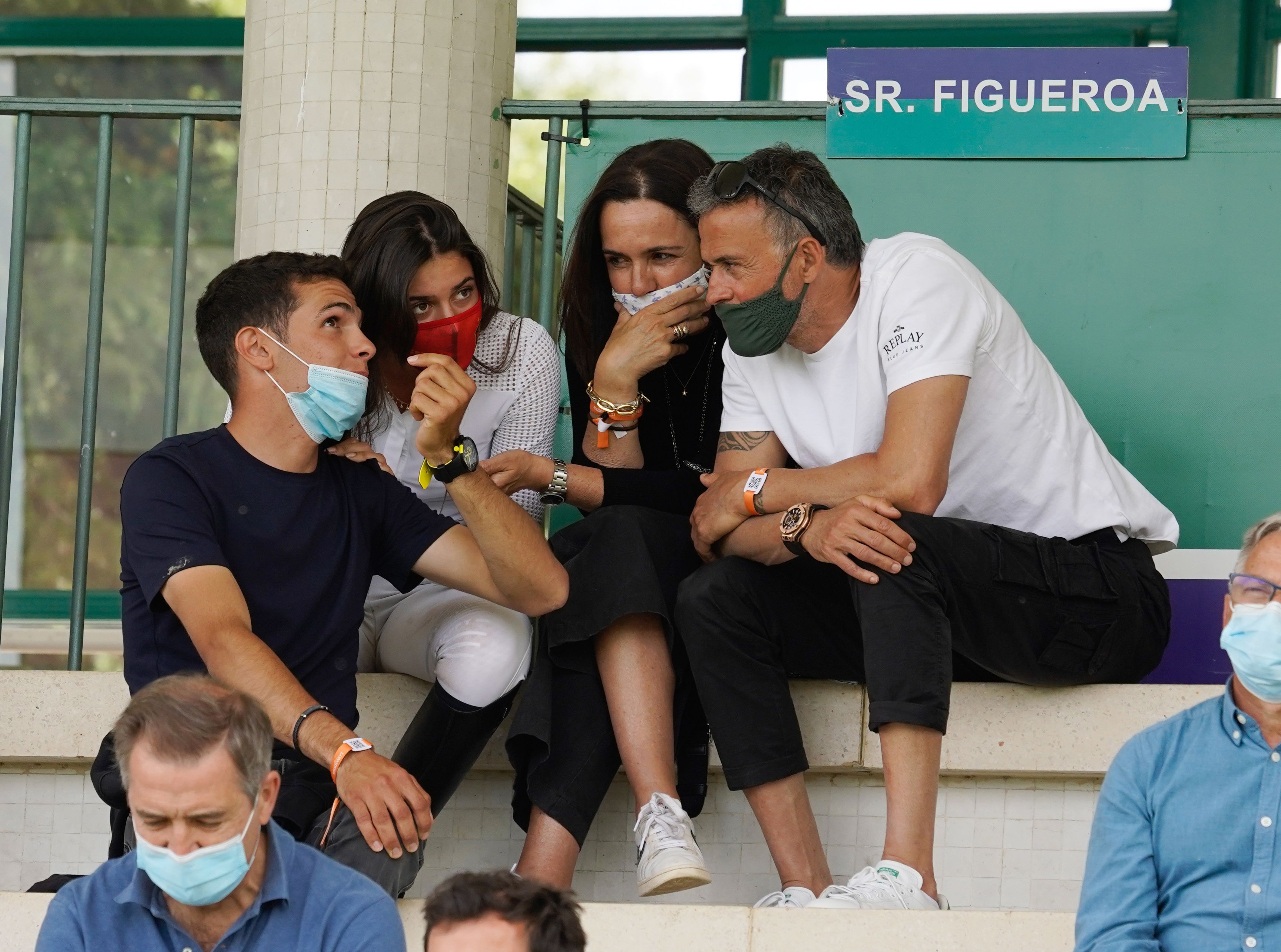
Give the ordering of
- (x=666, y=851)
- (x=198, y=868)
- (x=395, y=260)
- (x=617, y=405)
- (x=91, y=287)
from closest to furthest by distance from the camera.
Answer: (x=198, y=868) < (x=666, y=851) < (x=395, y=260) < (x=617, y=405) < (x=91, y=287)

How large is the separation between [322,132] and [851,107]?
1.27m

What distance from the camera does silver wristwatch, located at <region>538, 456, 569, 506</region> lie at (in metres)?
3.37

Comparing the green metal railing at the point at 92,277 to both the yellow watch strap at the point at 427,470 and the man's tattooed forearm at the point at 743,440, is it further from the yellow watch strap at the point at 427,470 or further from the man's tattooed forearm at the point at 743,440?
the yellow watch strap at the point at 427,470

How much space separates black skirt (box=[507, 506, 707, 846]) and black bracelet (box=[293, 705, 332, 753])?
493 millimetres

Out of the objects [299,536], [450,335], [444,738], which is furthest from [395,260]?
[444,738]

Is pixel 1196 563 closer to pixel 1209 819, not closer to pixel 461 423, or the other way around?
pixel 1209 819

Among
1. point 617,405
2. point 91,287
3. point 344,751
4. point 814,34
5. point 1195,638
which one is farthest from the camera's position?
point 814,34

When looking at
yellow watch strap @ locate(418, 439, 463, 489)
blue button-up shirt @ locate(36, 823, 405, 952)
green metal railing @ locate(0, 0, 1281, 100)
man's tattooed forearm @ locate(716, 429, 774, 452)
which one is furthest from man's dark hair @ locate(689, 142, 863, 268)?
green metal railing @ locate(0, 0, 1281, 100)

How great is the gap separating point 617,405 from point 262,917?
4.84ft

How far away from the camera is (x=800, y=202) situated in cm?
320

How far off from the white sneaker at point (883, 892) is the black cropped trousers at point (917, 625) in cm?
24

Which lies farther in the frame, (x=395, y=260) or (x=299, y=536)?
(x=395, y=260)

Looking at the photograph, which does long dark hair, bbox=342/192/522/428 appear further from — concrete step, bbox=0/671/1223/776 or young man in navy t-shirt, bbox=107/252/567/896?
concrete step, bbox=0/671/1223/776

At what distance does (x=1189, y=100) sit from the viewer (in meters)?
3.81
